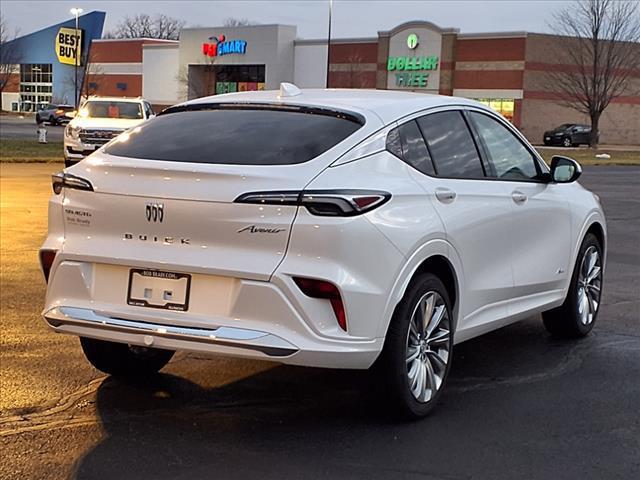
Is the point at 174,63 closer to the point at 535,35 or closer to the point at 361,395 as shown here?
the point at 535,35

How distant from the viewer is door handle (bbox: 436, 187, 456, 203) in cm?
525

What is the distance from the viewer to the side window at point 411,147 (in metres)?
5.15

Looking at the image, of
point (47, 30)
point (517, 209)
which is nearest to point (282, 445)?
point (517, 209)

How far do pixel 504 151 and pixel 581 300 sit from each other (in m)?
1.52

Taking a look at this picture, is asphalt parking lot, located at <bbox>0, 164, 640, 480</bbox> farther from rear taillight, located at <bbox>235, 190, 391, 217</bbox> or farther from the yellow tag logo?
the yellow tag logo

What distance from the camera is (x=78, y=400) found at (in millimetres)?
5316

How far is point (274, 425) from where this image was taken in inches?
195

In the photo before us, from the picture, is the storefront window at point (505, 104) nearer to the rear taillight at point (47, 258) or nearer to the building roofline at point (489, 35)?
the building roofline at point (489, 35)

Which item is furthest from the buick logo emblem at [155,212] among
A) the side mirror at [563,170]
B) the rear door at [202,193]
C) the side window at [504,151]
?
the side mirror at [563,170]

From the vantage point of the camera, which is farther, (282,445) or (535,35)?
(535,35)

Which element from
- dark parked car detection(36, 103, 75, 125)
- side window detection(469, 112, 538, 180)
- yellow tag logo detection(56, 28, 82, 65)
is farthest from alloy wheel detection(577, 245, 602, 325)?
yellow tag logo detection(56, 28, 82, 65)

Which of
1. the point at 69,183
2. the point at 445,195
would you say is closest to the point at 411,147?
the point at 445,195

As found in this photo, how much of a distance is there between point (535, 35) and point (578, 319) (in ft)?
176

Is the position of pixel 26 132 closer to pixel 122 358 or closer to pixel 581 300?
pixel 581 300
